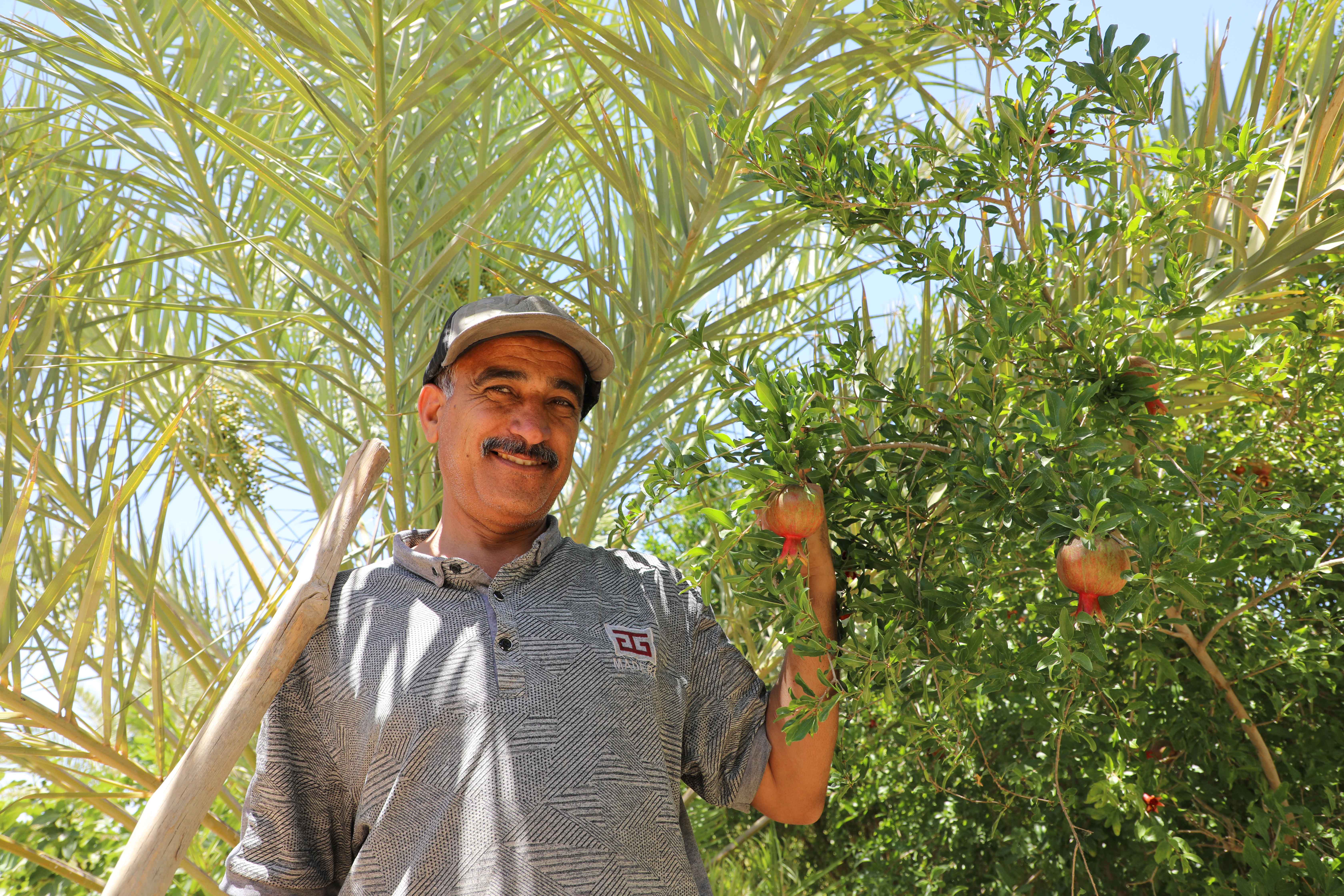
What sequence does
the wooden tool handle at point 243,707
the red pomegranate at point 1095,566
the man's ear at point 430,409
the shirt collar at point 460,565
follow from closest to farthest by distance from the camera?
the red pomegranate at point 1095,566, the wooden tool handle at point 243,707, the shirt collar at point 460,565, the man's ear at point 430,409

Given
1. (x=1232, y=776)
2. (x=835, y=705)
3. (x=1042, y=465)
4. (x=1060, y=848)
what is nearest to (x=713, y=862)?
(x=1060, y=848)

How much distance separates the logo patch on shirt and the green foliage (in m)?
0.15

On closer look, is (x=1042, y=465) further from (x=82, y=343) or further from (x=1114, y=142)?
(x=82, y=343)

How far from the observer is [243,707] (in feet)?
3.97

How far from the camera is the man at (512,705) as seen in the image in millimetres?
1275

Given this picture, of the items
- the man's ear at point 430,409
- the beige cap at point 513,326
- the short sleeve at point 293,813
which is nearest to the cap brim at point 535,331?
the beige cap at point 513,326

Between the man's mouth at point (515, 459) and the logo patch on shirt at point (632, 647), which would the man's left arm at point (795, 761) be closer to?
the logo patch on shirt at point (632, 647)

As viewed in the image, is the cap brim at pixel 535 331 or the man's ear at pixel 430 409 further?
the man's ear at pixel 430 409

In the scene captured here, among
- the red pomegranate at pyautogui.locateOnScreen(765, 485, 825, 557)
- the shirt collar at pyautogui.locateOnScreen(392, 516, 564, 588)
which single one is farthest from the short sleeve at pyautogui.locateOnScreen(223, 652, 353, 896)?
the red pomegranate at pyautogui.locateOnScreen(765, 485, 825, 557)

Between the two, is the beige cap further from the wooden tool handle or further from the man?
the wooden tool handle

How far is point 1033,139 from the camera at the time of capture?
1.20m

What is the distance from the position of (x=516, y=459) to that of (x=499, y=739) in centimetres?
42

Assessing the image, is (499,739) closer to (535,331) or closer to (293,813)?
(293,813)

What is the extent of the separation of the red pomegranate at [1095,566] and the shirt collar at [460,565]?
80 cm
